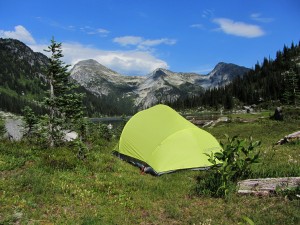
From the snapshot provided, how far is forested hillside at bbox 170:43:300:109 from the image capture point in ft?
455

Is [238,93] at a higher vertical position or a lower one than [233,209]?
higher

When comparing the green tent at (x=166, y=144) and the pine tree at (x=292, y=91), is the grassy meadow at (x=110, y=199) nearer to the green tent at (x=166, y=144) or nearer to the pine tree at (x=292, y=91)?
the green tent at (x=166, y=144)

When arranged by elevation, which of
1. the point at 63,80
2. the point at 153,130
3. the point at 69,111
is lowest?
the point at 153,130

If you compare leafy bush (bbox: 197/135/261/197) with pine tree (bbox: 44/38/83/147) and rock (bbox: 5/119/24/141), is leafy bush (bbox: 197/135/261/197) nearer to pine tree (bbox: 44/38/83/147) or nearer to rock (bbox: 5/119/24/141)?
pine tree (bbox: 44/38/83/147)

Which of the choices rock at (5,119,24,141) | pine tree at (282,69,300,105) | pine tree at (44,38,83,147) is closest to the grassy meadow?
pine tree at (44,38,83,147)

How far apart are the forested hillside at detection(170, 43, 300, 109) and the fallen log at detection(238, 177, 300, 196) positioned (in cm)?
11313

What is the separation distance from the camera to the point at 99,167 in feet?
50.7

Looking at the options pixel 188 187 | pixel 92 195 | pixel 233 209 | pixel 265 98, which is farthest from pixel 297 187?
pixel 265 98

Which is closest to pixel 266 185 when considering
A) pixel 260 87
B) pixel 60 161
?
pixel 60 161

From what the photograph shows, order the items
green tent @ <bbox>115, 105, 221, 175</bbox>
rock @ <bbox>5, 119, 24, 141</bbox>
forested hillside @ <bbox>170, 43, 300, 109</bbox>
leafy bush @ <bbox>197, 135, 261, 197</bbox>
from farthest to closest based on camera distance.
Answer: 1. forested hillside @ <bbox>170, 43, 300, 109</bbox>
2. rock @ <bbox>5, 119, 24, 141</bbox>
3. green tent @ <bbox>115, 105, 221, 175</bbox>
4. leafy bush @ <bbox>197, 135, 261, 197</bbox>

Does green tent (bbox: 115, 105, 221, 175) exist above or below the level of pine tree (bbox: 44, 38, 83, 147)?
below

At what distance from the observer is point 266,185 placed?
34.7 feet

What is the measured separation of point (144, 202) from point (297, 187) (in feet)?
16.8

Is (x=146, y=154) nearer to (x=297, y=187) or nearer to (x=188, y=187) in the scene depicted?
(x=188, y=187)
